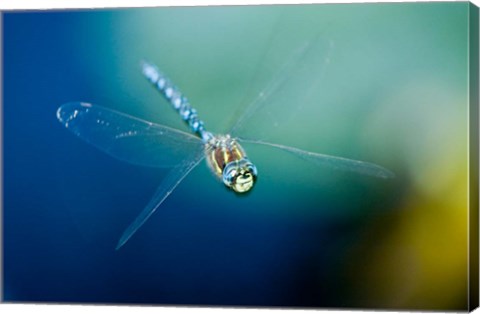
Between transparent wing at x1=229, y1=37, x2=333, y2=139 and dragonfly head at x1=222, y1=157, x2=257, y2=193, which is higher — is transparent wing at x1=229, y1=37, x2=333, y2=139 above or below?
above

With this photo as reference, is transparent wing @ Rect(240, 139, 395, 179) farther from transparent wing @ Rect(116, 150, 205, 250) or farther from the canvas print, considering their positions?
transparent wing @ Rect(116, 150, 205, 250)

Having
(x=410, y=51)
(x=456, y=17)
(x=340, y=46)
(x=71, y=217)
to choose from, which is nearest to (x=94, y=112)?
(x=71, y=217)

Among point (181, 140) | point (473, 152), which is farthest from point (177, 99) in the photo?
point (473, 152)

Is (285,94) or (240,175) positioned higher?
(285,94)

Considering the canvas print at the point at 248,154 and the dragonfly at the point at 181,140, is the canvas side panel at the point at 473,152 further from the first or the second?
the dragonfly at the point at 181,140

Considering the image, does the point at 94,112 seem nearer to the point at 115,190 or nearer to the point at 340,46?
the point at 115,190

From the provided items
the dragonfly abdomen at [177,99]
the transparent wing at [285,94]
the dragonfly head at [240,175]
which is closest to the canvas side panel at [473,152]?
the transparent wing at [285,94]

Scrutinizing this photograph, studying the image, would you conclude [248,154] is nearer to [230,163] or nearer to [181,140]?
[230,163]

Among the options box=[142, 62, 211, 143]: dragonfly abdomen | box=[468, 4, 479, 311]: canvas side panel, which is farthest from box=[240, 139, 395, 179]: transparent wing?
box=[142, 62, 211, 143]: dragonfly abdomen
